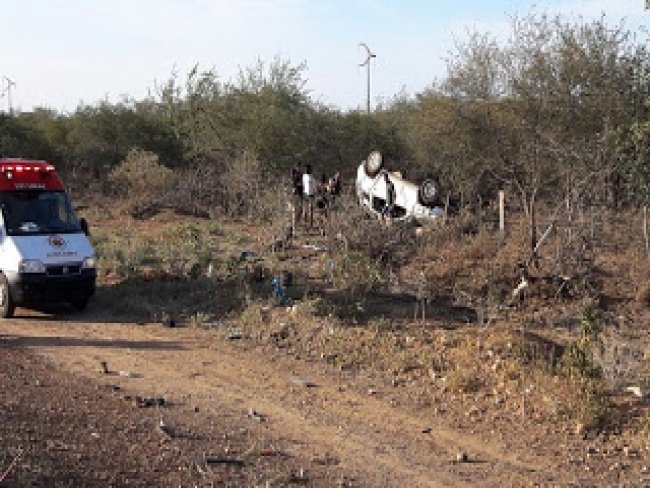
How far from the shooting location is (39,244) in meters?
12.9

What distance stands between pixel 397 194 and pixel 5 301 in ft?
32.9

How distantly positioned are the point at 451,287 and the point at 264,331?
3.96m

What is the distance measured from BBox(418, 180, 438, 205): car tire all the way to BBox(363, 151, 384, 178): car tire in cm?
185

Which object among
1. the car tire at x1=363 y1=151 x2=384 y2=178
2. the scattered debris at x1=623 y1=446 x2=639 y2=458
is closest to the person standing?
the car tire at x1=363 y1=151 x2=384 y2=178

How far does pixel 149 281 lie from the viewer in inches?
574

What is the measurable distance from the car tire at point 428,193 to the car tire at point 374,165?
1854mm

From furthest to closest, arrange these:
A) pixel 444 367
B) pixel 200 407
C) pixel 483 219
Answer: pixel 483 219 < pixel 444 367 < pixel 200 407

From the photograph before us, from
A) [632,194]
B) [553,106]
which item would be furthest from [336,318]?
[553,106]

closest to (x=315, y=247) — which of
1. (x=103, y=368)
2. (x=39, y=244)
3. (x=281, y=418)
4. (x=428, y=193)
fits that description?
(x=428, y=193)

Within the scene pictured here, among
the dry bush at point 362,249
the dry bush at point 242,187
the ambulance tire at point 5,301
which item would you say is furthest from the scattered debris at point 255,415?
the dry bush at point 242,187

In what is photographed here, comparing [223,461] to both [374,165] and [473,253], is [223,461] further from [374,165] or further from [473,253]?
[374,165]

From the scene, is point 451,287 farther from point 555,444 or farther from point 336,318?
point 555,444

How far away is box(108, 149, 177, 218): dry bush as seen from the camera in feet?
89.8

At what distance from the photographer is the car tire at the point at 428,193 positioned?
19.5 m
